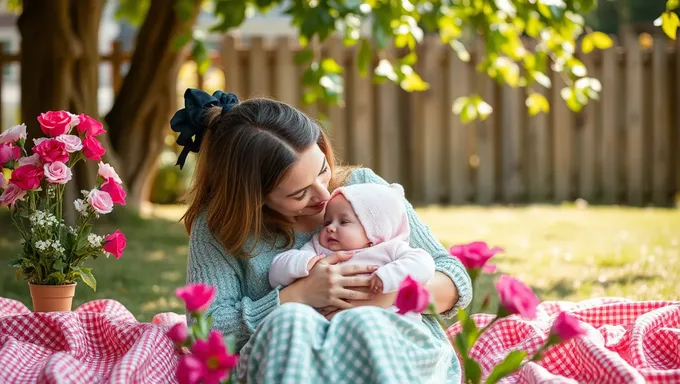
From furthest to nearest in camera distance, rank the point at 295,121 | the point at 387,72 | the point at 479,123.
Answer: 1. the point at 479,123
2. the point at 387,72
3. the point at 295,121

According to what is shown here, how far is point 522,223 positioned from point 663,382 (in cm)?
481

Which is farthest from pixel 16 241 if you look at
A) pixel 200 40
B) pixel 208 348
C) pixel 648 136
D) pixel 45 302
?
pixel 648 136

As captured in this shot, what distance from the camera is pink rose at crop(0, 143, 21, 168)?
10.0ft

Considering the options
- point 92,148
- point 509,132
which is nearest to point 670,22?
point 92,148

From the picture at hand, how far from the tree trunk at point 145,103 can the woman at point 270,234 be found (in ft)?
14.8

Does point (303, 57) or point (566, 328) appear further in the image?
point (303, 57)

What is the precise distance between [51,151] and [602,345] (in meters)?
1.84

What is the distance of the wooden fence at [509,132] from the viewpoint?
28.7ft

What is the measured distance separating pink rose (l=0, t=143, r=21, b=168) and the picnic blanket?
1620 mm

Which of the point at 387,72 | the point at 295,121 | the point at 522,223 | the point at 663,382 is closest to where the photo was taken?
the point at 663,382

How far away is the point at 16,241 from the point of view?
261 inches

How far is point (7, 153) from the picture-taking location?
3059 mm

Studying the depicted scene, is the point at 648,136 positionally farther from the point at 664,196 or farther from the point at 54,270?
the point at 54,270

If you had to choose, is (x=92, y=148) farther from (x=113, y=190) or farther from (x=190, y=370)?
(x=190, y=370)
